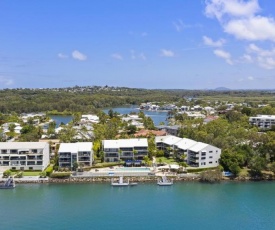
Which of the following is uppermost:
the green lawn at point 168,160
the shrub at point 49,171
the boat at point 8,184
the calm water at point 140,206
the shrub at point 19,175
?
the green lawn at point 168,160

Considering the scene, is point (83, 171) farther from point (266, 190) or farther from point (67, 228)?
point (266, 190)

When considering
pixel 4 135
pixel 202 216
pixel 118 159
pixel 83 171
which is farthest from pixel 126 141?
pixel 4 135

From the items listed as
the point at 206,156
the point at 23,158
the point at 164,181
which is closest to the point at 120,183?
the point at 164,181

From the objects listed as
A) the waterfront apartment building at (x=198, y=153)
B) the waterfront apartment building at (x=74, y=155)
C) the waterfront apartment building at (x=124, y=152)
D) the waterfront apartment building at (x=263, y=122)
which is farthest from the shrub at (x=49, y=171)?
the waterfront apartment building at (x=263, y=122)

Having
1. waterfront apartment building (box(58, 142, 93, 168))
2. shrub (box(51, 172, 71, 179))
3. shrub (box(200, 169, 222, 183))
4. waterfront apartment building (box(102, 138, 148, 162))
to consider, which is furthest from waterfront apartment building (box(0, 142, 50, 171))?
shrub (box(200, 169, 222, 183))

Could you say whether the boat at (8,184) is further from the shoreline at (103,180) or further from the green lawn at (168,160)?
the green lawn at (168,160)

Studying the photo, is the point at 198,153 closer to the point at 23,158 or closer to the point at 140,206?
the point at 140,206
